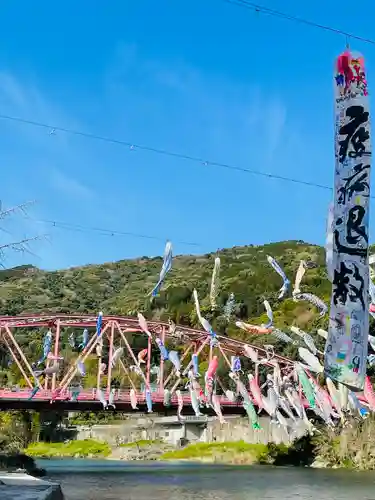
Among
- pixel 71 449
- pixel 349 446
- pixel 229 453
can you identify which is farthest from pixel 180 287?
pixel 349 446

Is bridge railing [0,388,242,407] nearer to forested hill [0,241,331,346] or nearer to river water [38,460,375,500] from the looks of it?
river water [38,460,375,500]

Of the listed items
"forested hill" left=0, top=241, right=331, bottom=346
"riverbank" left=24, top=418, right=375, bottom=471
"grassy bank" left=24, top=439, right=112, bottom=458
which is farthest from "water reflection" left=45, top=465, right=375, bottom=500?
"grassy bank" left=24, top=439, right=112, bottom=458

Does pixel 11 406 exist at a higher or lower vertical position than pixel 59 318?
lower

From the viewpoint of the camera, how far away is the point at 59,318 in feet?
167

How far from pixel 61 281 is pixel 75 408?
336 feet

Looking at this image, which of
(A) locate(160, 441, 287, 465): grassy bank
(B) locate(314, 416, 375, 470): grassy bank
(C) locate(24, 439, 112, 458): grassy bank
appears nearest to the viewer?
(B) locate(314, 416, 375, 470): grassy bank

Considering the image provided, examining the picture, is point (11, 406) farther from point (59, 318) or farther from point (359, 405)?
point (359, 405)

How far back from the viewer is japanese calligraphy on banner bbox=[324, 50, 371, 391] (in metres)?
12.4

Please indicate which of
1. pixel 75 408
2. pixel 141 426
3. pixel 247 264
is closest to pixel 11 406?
pixel 75 408

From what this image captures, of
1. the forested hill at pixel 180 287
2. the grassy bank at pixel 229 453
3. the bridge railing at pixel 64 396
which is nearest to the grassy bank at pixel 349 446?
the grassy bank at pixel 229 453

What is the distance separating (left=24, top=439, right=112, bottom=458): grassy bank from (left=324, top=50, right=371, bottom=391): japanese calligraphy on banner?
64494 millimetres

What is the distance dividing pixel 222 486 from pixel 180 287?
6817 cm

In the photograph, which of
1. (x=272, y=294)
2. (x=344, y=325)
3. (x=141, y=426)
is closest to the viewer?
(x=344, y=325)

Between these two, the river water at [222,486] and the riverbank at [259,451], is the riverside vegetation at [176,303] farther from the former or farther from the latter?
the river water at [222,486]
